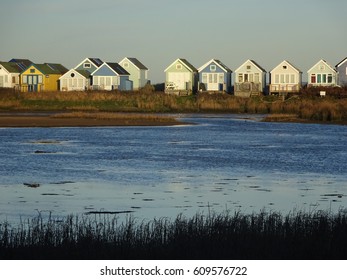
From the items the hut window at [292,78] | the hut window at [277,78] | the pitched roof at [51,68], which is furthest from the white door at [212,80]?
the pitched roof at [51,68]

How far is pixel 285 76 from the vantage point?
112 meters

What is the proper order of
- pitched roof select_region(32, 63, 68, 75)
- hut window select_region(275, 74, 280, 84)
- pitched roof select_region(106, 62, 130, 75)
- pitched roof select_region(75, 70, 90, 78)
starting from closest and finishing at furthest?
hut window select_region(275, 74, 280, 84)
pitched roof select_region(106, 62, 130, 75)
pitched roof select_region(75, 70, 90, 78)
pitched roof select_region(32, 63, 68, 75)

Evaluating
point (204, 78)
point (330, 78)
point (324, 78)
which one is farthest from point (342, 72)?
point (204, 78)

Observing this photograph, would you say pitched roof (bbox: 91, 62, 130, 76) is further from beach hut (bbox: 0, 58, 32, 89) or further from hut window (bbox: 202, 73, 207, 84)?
beach hut (bbox: 0, 58, 32, 89)

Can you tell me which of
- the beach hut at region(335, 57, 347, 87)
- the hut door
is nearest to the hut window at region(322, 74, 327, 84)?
the beach hut at region(335, 57, 347, 87)

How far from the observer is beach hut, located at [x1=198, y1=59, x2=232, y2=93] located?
11481cm

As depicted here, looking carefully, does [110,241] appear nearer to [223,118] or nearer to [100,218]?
[100,218]

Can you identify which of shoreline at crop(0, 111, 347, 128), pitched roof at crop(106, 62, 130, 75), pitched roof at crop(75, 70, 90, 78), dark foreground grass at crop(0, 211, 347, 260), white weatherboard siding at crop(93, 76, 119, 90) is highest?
pitched roof at crop(106, 62, 130, 75)

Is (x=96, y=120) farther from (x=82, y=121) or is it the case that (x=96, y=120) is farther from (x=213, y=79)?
(x=213, y=79)

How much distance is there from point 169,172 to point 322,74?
82883 mm

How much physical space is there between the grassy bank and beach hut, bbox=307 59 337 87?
494 inches

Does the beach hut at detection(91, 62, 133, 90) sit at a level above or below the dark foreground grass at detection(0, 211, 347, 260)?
above

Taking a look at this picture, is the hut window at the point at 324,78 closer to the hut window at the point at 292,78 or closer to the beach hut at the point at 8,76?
the hut window at the point at 292,78

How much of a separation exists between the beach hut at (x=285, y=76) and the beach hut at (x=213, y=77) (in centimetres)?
616
